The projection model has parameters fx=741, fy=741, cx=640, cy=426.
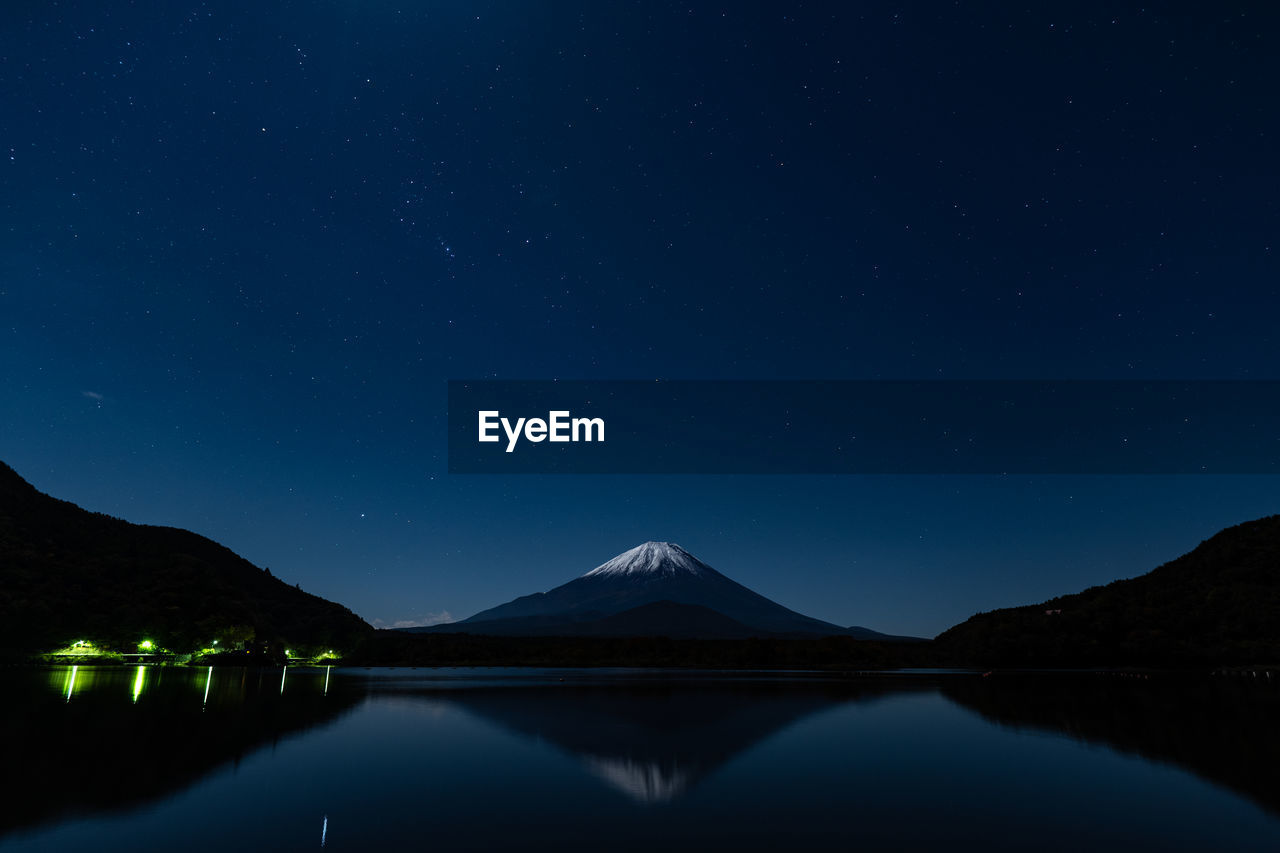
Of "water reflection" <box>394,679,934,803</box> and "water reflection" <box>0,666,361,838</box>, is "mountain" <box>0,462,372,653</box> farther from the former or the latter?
"water reflection" <box>394,679,934,803</box>

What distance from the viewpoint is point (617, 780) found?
21109 mm

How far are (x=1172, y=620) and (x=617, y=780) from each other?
15730 cm

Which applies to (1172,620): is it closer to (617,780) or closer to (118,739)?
(617,780)

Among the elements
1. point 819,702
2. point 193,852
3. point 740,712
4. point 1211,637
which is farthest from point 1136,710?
point 1211,637

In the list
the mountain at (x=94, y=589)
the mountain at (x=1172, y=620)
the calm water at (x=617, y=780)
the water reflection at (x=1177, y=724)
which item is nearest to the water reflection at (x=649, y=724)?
the calm water at (x=617, y=780)

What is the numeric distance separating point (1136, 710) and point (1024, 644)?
4486 inches

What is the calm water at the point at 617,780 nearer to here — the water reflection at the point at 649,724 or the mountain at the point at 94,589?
the water reflection at the point at 649,724

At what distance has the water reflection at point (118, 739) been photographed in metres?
16.9

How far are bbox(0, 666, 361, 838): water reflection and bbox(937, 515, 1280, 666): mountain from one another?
14138 centimetres

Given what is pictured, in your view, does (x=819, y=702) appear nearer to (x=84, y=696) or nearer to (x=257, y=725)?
(x=257, y=725)

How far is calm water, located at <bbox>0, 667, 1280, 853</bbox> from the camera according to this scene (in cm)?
1488

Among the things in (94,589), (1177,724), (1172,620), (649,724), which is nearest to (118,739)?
(649,724)

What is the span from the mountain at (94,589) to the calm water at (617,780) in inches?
4459

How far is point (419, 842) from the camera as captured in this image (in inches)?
553
